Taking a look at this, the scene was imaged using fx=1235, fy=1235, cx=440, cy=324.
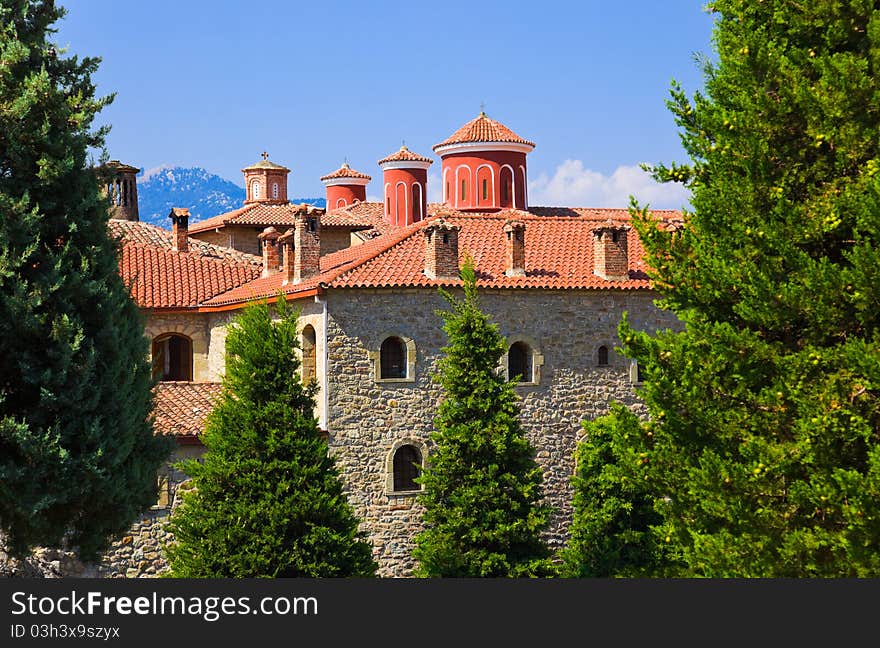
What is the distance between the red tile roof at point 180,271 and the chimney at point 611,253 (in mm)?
9292

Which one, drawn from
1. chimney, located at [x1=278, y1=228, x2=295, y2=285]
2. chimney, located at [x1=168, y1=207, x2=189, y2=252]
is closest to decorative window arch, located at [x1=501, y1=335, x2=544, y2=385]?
chimney, located at [x1=278, y1=228, x2=295, y2=285]

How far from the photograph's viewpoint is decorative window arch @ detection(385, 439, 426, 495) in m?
26.8

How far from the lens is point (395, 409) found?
2694 centimetres

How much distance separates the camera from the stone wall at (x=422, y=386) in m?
26.6

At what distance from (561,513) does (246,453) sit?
9569 millimetres

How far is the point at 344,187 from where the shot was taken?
55.9m

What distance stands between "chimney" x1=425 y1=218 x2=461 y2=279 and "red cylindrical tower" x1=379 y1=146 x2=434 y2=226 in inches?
630

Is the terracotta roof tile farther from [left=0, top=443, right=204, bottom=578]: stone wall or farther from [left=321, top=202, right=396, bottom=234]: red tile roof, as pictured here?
[left=0, top=443, right=204, bottom=578]: stone wall

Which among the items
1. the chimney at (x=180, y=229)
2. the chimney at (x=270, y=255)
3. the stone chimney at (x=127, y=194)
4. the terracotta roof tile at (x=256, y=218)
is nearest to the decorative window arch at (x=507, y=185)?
the terracotta roof tile at (x=256, y=218)

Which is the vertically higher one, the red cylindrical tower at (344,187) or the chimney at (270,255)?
the red cylindrical tower at (344,187)

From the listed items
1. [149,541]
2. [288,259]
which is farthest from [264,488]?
[288,259]

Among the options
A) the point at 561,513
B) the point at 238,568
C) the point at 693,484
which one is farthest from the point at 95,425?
the point at 561,513

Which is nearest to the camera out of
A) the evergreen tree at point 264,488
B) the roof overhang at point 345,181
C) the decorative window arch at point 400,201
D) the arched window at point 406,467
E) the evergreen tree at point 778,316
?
the evergreen tree at point 778,316

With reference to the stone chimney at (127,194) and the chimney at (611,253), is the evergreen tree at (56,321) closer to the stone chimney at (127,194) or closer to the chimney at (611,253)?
the chimney at (611,253)
